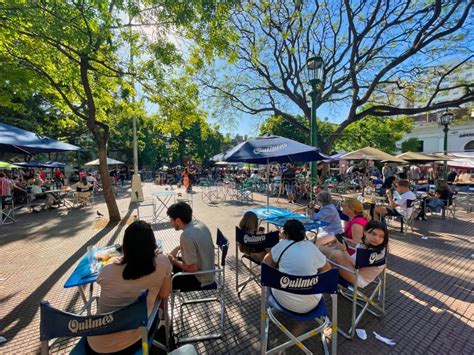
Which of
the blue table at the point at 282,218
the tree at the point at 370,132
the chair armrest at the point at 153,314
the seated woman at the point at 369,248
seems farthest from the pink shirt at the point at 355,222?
the tree at the point at 370,132

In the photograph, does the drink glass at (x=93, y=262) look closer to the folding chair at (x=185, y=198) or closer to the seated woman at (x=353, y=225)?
the seated woman at (x=353, y=225)

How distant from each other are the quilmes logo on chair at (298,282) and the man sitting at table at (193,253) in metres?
1.14

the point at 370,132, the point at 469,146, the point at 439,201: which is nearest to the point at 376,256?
the point at 439,201

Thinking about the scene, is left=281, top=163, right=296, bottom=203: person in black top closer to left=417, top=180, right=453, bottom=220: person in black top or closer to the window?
left=417, top=180, right=453, bottom=220: person in black top

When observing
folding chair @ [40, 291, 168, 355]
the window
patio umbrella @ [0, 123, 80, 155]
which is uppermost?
the window

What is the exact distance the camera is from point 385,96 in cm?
1492

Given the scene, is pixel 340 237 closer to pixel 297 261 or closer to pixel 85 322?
pixel 297 261

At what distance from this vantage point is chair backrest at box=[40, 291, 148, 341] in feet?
4.38

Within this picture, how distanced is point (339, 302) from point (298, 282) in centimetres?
202

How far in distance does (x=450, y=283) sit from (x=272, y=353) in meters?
3.84

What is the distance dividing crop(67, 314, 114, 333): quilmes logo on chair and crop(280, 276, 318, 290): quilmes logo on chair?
1.35 metres

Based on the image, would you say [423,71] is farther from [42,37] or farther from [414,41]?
[42,37]

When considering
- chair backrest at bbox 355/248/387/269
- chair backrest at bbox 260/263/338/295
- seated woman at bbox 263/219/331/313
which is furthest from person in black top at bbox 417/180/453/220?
chair backrest at bbox 260/263/338/295

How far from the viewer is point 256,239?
343cm
